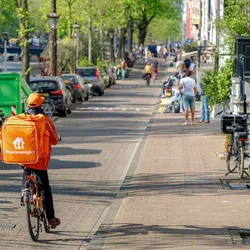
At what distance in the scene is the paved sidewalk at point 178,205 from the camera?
1022cm

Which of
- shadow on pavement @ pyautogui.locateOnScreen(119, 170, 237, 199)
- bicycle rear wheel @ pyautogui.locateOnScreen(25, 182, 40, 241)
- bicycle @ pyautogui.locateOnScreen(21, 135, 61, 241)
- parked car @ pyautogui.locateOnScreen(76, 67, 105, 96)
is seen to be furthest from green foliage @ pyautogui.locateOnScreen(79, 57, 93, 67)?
bicycle rear wheel @ pyautogui.locateOnScreen(25, 182, 40, 241)

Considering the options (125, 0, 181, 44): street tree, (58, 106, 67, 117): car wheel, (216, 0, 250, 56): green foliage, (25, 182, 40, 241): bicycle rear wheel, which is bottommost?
(58, 106, 67, 117): car wheel

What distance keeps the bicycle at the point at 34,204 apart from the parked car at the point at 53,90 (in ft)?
75.7

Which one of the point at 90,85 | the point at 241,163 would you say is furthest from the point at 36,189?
the point at 90,85

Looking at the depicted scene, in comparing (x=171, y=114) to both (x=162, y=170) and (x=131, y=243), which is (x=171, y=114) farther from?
(x=131, y=243)

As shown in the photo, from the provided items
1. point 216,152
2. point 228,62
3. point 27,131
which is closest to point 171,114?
point 228,62

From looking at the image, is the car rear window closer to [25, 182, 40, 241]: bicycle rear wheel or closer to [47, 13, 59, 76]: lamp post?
[47, 13, 59, 76]: lamp post

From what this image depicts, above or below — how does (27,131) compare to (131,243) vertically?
above

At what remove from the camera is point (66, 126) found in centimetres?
2986

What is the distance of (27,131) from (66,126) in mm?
19327

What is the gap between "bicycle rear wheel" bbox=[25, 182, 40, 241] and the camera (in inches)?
409

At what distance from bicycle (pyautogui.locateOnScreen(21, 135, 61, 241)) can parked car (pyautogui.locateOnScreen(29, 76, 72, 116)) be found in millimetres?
23078

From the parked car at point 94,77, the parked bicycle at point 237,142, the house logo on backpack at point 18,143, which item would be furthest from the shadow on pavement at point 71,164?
the parked car at point 94,77

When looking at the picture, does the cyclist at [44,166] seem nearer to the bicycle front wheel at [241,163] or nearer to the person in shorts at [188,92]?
the bicycle front wheel at [241,163]
